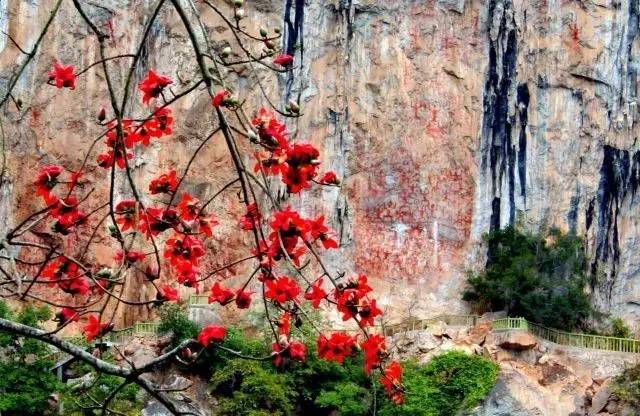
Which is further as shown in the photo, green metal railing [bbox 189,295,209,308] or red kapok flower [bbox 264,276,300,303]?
green metal railing [bbox 189,295,209,308]

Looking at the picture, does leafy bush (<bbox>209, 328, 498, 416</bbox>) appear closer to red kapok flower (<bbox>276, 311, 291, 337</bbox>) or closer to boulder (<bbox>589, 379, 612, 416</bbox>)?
boulder (<bbox>589, 379, 612, 416</bbox>)

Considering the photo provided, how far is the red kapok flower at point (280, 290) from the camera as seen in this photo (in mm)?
3371

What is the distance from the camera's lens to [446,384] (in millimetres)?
20188

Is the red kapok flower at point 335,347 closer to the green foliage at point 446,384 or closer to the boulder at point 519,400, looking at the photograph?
the green foliage at point 446,384

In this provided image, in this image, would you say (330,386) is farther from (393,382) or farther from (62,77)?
(393,382)

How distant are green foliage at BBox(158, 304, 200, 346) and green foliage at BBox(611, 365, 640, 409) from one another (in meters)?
6.94

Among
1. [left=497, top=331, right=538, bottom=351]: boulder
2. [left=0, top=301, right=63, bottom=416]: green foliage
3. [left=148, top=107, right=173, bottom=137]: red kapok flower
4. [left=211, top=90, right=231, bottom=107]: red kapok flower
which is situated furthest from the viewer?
[left=497, top=331, right=538, bottom=351]: boulder

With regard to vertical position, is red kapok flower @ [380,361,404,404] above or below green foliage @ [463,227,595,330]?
above

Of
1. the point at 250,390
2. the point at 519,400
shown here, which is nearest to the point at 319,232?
the point at 250,390

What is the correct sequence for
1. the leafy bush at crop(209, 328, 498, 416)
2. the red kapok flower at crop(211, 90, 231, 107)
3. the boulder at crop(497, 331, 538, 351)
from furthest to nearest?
the boulder at crop(497, 331, 538, 351)
the leafy bush at crop(209, 328, 498, 416)
the red kapok flower at crop(211, 90, 231, 107)

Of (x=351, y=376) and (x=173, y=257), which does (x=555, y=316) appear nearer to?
(x=351, y=376)

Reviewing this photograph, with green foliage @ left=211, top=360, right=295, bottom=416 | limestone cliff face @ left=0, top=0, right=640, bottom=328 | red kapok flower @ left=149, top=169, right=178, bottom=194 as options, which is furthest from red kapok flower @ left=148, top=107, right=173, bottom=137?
limestone cliff face @ left=0, top=0, right=640, bottom=328

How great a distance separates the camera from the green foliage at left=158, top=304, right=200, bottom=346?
21.0 metres

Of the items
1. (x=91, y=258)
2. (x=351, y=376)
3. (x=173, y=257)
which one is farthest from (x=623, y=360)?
(x=173, y=257)
